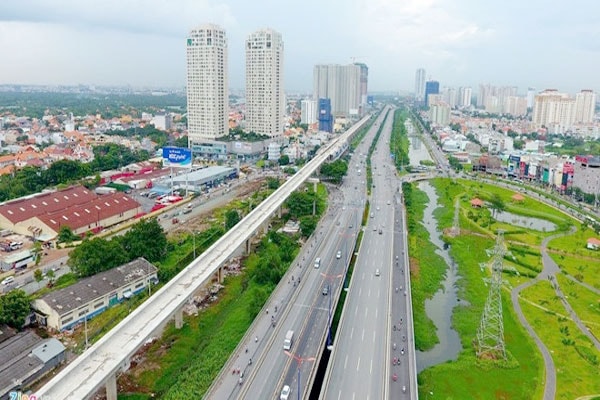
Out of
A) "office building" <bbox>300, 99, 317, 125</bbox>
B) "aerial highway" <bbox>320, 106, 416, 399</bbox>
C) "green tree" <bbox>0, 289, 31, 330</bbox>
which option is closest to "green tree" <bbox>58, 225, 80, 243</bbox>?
"green tree" <bbox>0, 289, 31, 330</bbox>

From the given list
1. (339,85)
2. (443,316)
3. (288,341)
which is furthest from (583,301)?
(339,85)

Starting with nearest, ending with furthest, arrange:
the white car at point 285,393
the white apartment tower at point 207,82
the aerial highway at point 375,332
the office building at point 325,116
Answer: the white car at point 285,393 → the aerial highway at point 375,332 → the white apartment tower at point 207,82 → the office building at point 325,116

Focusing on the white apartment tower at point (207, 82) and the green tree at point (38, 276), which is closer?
the green tree at point (38, 276)

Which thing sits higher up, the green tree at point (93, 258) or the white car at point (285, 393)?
the green tree at point (93, 258)

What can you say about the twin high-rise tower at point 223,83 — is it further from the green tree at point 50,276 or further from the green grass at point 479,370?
the green grass at point 479,370

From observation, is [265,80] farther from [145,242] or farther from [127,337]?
[127,337]

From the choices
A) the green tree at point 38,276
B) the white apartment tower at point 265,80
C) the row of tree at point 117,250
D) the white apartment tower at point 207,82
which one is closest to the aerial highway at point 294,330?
the row of tree at point 117,250

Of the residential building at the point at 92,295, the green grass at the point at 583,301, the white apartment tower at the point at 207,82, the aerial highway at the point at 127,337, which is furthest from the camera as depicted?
the white apartment tower at the point at 207,82

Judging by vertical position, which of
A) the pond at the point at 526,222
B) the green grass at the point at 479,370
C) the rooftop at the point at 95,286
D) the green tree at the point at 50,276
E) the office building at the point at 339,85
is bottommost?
the green grass at the point at 479,370

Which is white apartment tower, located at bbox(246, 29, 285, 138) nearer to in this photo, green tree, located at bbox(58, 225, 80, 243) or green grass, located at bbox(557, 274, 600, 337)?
green tree, located at bbox(58, 225, 80, 243)
